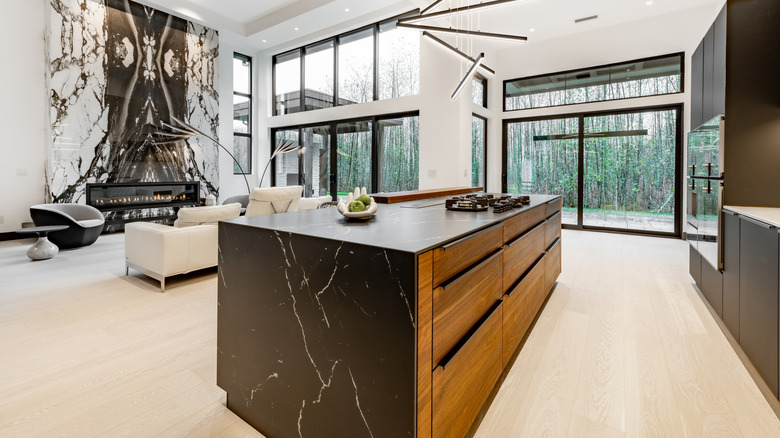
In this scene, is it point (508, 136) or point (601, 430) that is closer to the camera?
point (601, 430)

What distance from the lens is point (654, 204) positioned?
6.45m

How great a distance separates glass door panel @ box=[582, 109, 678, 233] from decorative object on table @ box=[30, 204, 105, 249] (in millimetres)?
8546

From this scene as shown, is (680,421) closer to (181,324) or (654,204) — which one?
(181,324)

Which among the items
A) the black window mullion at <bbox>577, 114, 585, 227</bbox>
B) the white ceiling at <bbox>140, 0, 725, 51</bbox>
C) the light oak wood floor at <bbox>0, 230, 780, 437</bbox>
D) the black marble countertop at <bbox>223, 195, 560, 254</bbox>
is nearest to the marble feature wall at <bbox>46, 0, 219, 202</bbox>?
the white ceiling at <bbox>140, 0, 725, 51</bbox>

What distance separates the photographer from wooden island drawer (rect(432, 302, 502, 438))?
1276mm

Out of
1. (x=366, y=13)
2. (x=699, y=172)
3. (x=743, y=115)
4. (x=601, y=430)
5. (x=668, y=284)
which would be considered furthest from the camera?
(x=366, y=13)

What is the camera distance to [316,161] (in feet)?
29.2

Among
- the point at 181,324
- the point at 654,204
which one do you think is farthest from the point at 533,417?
the point at 654,204

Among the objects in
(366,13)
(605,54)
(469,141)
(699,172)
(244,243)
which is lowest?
(244,243)

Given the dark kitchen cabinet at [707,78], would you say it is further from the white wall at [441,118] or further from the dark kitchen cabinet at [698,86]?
the white wall at [441,118]

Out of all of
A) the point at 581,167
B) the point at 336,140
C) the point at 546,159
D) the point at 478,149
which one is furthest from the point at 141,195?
the point at 581,167

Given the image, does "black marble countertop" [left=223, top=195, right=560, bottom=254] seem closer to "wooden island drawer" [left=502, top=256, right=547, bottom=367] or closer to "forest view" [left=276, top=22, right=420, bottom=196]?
"wooden island drawer" [left=502, top=256, right=547, bottom=367]

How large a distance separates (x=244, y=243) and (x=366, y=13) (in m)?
7.03

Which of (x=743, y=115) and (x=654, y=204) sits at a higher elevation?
(x=743, y=115)
